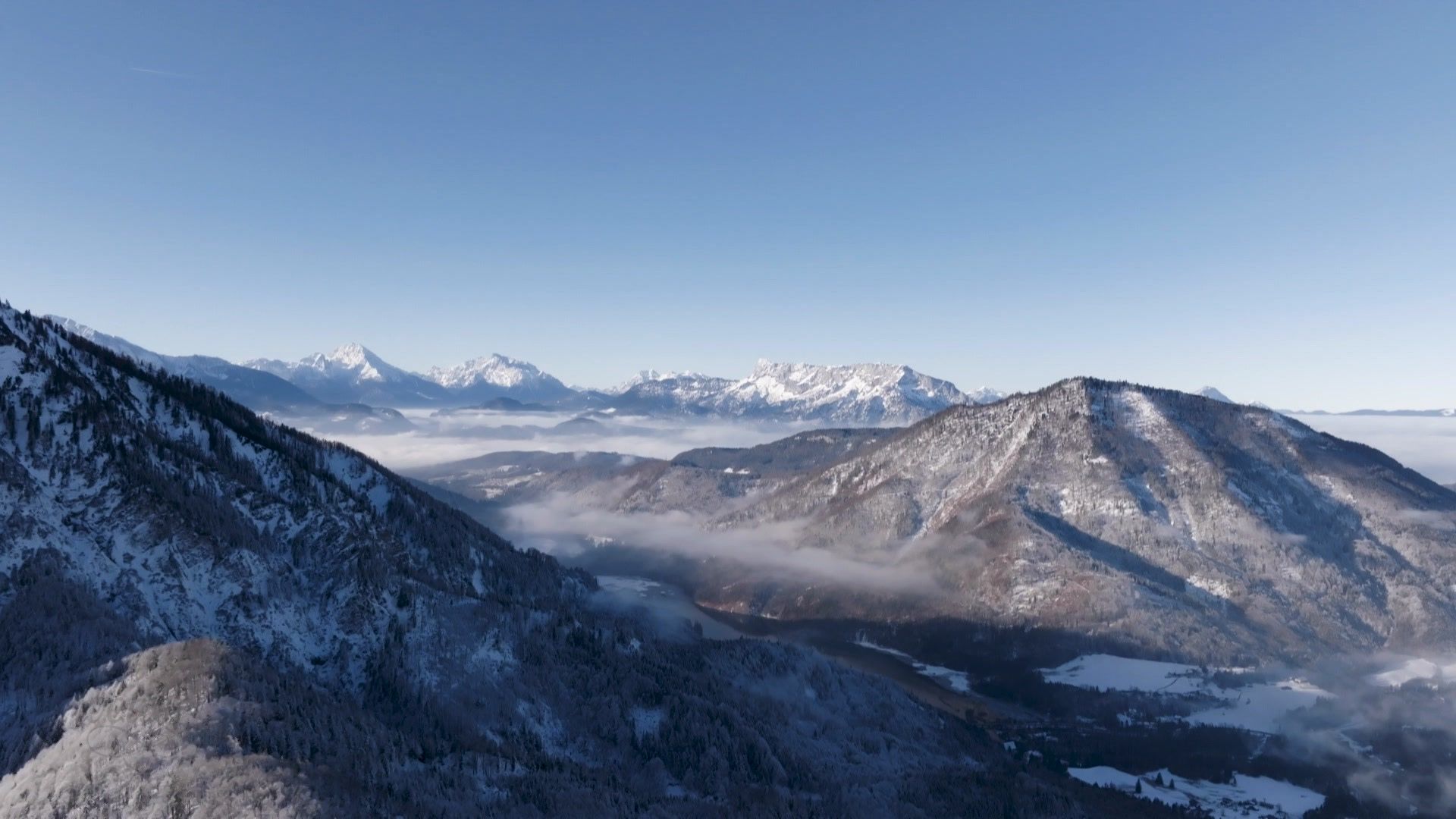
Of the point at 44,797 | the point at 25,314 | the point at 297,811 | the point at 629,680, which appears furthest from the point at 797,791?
the point at 25,314

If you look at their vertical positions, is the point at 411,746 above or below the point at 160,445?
below

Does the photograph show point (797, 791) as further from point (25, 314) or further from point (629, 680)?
point (25, 314)

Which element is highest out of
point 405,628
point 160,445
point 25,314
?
point 25,314

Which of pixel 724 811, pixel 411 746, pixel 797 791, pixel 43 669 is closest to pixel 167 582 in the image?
pixel 43 669

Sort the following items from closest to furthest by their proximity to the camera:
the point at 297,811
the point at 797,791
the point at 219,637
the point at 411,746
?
the point at 297,811
the point at 411,746
the point at 219,637
the point at 797,791

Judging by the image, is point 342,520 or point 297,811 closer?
point 297,811

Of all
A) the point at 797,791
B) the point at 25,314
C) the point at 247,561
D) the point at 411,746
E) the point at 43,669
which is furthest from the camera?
the point at 25,314

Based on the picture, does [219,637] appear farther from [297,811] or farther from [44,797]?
[297,811]
